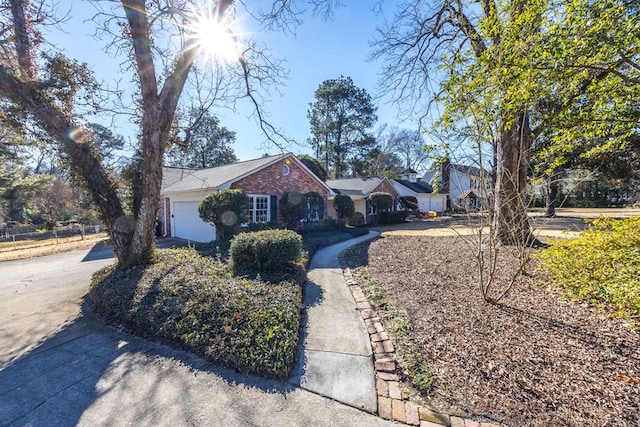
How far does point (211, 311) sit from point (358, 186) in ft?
67.1

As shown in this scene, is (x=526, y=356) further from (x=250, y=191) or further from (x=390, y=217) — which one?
(x=390, y=217)

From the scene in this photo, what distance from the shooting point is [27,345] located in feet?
13.3

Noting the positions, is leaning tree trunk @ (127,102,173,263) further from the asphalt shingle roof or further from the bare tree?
the asphalt shingle roof

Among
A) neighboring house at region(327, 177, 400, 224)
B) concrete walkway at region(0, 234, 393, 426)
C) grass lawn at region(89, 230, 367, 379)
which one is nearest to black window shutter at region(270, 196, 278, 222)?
neighboring house at region(327, 177, 400, 224)

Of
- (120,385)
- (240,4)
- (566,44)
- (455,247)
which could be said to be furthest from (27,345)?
(455,247)

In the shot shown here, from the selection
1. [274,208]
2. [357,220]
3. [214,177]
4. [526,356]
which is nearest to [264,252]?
[526,356]

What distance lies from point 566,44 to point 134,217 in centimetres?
913

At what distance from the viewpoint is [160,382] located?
3035 mm

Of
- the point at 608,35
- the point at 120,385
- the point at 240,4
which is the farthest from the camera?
the point at 240,4

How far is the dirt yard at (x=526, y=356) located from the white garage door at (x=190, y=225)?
33.0ft

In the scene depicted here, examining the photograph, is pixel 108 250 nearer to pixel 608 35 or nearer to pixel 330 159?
pixel 608 35

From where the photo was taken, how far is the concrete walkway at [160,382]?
2523mm

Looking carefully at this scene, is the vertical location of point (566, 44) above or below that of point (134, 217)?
above

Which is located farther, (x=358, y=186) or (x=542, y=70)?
(x=358, y=186)
